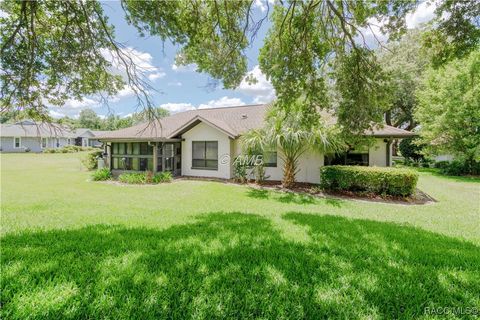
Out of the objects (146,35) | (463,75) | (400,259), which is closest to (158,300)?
(400,259)

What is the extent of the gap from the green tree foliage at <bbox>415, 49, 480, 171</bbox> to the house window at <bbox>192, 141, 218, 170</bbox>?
17.5 metres

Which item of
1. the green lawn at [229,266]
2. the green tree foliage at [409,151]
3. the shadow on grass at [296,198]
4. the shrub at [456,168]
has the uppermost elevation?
the green tree foliage at [409,151]

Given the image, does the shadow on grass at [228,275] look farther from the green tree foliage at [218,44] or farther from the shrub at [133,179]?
the shrub at [133,179]

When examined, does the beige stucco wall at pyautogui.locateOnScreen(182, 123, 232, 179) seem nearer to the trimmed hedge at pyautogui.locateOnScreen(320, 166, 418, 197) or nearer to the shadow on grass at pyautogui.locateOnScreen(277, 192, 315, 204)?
the shadow on grass at pyautogui.locateOnScreen(277, 192, 315, 204)

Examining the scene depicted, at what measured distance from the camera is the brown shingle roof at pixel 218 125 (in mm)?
15383

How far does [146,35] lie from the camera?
596 cm

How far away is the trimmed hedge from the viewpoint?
1082cm

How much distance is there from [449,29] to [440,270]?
6.35m

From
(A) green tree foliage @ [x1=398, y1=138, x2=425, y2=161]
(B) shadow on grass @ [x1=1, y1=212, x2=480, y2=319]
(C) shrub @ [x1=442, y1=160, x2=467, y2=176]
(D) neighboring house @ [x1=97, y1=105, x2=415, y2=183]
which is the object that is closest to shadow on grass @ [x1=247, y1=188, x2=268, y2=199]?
(D) neighboring house @ [x1=97, y1=105, x2=415, y2=183]

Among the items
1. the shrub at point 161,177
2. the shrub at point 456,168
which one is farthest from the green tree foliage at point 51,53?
the shrub at point 456,168

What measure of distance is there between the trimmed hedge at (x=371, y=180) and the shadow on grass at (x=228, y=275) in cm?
612

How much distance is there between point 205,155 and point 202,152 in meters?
0.31

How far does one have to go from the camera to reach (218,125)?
51.5ft

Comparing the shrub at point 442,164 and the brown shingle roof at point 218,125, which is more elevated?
the brown shingle roof at point 218,125
